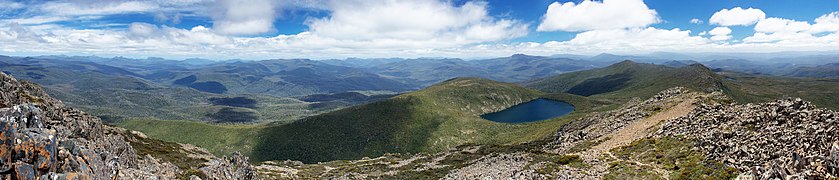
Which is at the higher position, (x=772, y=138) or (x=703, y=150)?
(x=772, y=138)

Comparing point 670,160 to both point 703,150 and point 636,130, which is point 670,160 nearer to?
point 703,150

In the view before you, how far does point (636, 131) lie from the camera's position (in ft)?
237

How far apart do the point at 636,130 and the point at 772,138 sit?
34.0 m

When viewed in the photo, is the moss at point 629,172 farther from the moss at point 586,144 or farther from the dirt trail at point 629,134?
the moss at point 586,144

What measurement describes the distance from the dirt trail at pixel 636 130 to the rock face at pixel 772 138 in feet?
19.9

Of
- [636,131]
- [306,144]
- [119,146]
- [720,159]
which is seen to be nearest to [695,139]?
[720,159]

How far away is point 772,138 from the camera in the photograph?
39.8m

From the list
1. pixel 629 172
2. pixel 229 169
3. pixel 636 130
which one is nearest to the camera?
pixel 629 172

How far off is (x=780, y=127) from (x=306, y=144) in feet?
611

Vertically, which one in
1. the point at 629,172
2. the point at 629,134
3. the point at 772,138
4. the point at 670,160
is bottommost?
the point at 629,134

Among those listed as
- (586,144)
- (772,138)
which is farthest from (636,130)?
(772,138)

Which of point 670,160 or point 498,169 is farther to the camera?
point 498,169

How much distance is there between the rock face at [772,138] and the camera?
2798 centimetres

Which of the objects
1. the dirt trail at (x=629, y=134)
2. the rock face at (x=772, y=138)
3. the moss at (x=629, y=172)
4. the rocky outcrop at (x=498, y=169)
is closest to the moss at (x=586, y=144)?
the dirt trail at (x=629, y=134)
